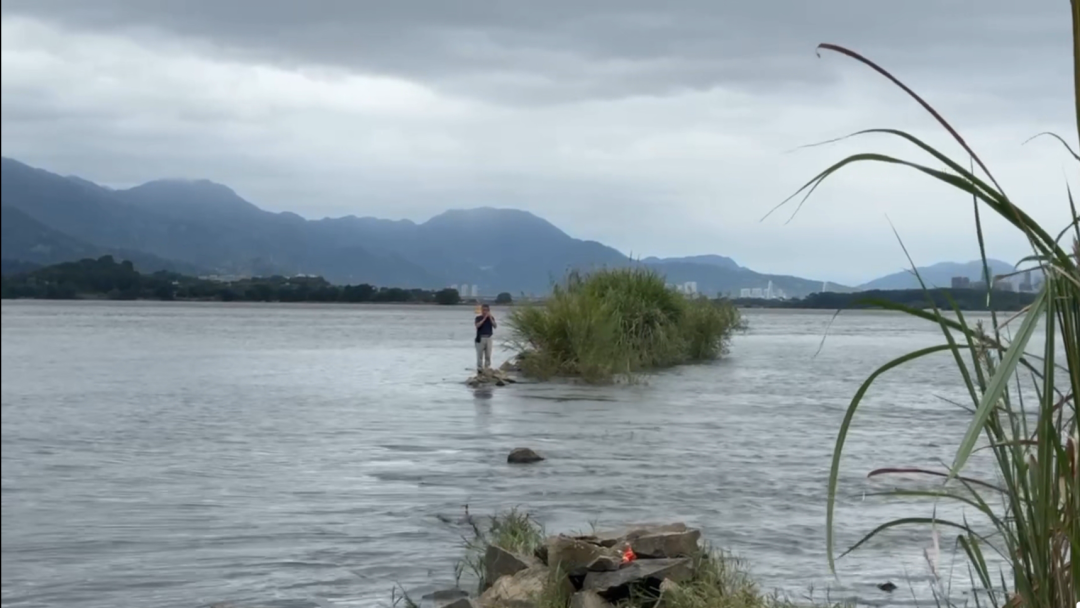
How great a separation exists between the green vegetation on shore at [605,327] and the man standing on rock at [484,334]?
97cm

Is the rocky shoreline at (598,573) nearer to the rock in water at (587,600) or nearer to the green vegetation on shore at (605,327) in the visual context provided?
the rock in water at (587,600)

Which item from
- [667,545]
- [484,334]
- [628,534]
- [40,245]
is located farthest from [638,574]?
[40,245]

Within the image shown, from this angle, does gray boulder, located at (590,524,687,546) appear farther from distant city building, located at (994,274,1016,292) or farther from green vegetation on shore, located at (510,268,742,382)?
green vegetation on shore, located at (510,268,742,382)

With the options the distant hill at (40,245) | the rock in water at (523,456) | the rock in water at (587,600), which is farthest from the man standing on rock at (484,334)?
the distant hill at (40,245)

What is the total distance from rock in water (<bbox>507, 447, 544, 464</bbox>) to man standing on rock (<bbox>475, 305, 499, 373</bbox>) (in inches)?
601

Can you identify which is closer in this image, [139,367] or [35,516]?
[35,516]

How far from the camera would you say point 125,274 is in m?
154

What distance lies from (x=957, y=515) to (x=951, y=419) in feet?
44.4

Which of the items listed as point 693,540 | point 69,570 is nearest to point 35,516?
point 69,570

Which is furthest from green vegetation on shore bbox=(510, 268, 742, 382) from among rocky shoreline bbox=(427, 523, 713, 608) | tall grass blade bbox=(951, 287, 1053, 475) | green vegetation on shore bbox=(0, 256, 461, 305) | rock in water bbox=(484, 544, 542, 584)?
green vegetation on shore bbox=(0, 256, 461, 305)

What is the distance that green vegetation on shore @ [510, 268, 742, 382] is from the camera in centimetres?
3475

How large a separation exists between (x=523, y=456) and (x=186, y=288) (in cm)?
16942

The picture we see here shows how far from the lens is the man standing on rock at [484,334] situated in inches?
1336

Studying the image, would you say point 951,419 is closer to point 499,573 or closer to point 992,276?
point 499,573
